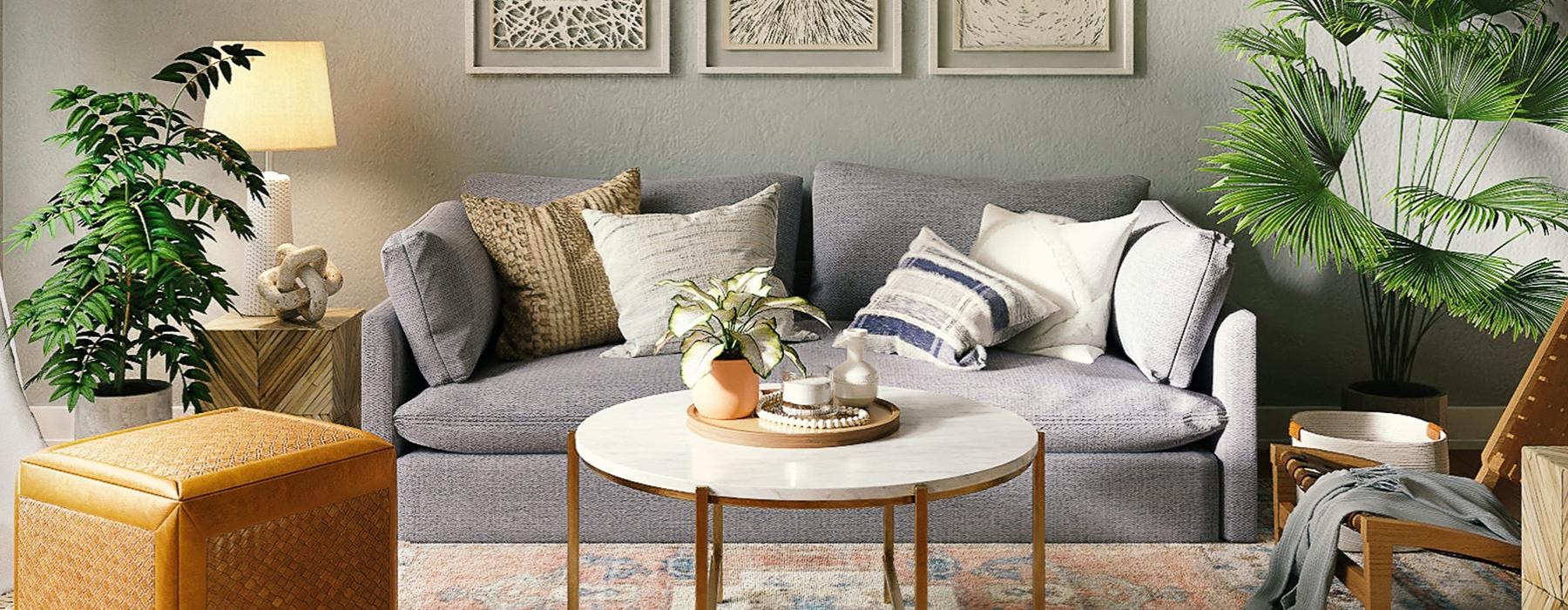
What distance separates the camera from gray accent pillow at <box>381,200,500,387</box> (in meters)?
2.85

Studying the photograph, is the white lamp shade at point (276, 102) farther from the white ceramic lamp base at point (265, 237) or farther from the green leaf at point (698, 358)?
the green leaf at point (698, 358)

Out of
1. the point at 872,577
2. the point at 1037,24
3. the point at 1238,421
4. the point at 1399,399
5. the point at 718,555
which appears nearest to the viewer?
the point at 718,555

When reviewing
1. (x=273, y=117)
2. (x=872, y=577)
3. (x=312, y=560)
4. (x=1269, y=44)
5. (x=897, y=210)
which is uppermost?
(x=1269, y=44)

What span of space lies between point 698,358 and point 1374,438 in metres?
1.77

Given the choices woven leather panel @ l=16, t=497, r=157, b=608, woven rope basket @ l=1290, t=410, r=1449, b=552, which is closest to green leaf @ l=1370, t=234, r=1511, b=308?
woven rope basket @ l=1290, t=410, r=1449, b=552

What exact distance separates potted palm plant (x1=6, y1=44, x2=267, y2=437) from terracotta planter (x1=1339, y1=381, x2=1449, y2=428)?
2.81 meters

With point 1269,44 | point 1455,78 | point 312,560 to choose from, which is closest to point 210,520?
point 312,560

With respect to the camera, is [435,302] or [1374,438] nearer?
[435,302]

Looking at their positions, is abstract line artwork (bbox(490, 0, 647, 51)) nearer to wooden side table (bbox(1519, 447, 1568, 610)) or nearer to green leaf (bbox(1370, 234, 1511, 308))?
green leaf (bbox(1370, 234, 1511, 308))

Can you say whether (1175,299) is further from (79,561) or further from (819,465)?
(79,561)

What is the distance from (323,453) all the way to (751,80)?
1995 mm

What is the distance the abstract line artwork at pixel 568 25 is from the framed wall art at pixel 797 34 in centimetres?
21

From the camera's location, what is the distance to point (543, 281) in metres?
3.13

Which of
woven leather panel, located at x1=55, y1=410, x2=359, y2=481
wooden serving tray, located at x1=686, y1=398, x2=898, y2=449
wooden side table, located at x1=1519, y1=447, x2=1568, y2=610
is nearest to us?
wooden side table, located at x1=1519, y1=447, x2=1568, y2=610
